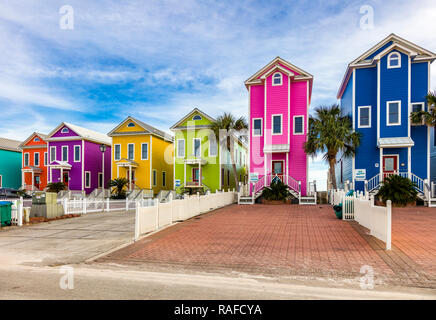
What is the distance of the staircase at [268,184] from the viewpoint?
71.2ft

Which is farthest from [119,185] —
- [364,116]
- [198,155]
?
[364,116]

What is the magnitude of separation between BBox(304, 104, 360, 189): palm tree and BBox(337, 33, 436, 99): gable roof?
12.7 ft

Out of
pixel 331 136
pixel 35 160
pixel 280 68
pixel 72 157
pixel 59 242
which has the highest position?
pixel 280 68

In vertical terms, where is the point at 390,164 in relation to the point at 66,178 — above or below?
above

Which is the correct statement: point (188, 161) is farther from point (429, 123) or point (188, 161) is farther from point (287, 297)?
point (287, 297)

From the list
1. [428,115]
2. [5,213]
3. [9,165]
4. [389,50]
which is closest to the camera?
[5,213]

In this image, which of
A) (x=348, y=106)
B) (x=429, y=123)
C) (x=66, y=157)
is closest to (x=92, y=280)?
(x=429, y=123)

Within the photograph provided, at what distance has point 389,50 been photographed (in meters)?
21.9

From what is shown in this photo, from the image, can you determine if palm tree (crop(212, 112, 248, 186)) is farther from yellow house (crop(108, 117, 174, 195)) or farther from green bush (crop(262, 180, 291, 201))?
yellow house (crop(108, 117, 174, 195))

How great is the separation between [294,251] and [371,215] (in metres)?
3.69

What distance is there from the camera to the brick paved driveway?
6.04 metres

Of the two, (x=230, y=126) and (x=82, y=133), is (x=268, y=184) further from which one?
(x=82, y=133)
